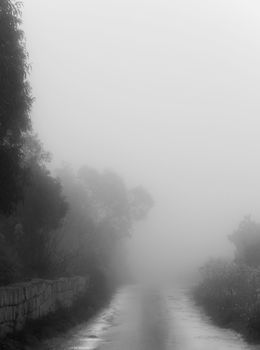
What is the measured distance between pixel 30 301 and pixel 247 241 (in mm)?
45111

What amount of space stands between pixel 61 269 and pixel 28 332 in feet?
52.3

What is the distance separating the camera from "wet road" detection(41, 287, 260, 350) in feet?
68.9

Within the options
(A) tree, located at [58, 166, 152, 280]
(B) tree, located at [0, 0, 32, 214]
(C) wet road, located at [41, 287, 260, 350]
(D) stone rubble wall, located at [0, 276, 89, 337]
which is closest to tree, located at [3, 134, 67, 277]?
(D) stone rubble wall, located at [0, 276, 89, 337]

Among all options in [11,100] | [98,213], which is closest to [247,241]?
[98,213]

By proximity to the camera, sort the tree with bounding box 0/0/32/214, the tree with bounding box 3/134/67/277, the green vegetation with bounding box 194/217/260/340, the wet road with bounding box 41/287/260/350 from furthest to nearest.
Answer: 1. the tree with bounding box 3/134/67/277
2. the green vegetation with bounding box 194/217/260/340
3. the wet road with bounding box 41/287/260/350
4. the tree with bounding box 0/0/32/214

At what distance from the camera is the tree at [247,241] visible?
2362 inches

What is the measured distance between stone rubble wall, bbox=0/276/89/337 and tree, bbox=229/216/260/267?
27.0m

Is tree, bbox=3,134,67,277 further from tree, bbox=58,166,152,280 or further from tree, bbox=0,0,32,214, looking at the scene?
tree, bbox=58,166,152,280

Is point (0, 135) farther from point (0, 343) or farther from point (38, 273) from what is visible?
point (38, 273)

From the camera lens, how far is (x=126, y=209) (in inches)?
3310

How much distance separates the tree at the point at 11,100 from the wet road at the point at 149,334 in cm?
513

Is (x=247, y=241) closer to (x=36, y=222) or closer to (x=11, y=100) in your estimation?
(x=36, y=222)

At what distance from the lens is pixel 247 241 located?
65.8m

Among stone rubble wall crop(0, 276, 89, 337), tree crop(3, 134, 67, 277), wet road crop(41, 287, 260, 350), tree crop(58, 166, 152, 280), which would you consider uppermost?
tree crop(58, 166, 152, 280)
